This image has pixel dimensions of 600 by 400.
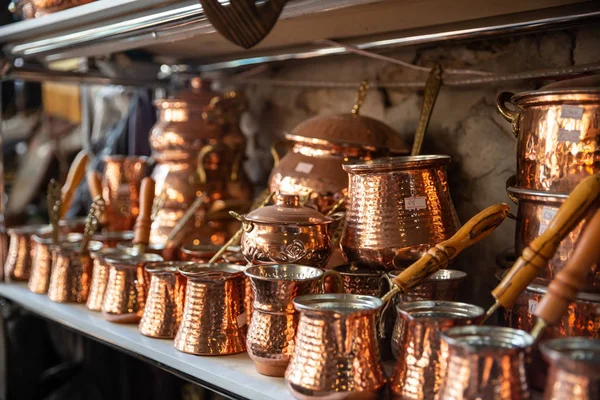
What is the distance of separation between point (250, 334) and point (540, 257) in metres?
0.52

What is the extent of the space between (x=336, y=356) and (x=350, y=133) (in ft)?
2.22

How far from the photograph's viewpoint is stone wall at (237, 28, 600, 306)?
155 centimetres

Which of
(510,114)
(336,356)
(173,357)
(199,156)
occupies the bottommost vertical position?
(173,357)

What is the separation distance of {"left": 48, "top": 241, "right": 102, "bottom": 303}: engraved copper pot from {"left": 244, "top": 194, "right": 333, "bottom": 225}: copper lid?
70cm

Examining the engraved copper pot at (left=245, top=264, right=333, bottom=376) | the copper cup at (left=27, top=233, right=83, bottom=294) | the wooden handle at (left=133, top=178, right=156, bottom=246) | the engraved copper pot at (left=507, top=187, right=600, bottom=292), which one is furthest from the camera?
the copper cup at (left=27, top=233, right=83, bottom=294)

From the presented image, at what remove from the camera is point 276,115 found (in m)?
2.29

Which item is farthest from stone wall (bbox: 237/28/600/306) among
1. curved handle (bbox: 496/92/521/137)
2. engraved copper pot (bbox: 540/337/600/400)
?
engraved copper pot (bbox: 540/337/600/400)

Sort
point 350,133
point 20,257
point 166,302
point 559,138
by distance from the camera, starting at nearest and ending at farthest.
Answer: point 559,138, point 166,302, point 350,133, point 20,257

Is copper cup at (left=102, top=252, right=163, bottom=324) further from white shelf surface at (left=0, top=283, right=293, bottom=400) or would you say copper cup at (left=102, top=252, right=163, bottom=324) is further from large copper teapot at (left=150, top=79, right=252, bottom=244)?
large copper teapot at (left=150, top=79, right=252, bottom=244)

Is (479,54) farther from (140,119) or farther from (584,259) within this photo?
(140,119)

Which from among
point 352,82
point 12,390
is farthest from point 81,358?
point 352,82

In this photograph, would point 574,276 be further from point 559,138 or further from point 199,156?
point 199,156

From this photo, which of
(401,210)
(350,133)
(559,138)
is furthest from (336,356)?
(350,133)

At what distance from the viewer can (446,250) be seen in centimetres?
110
